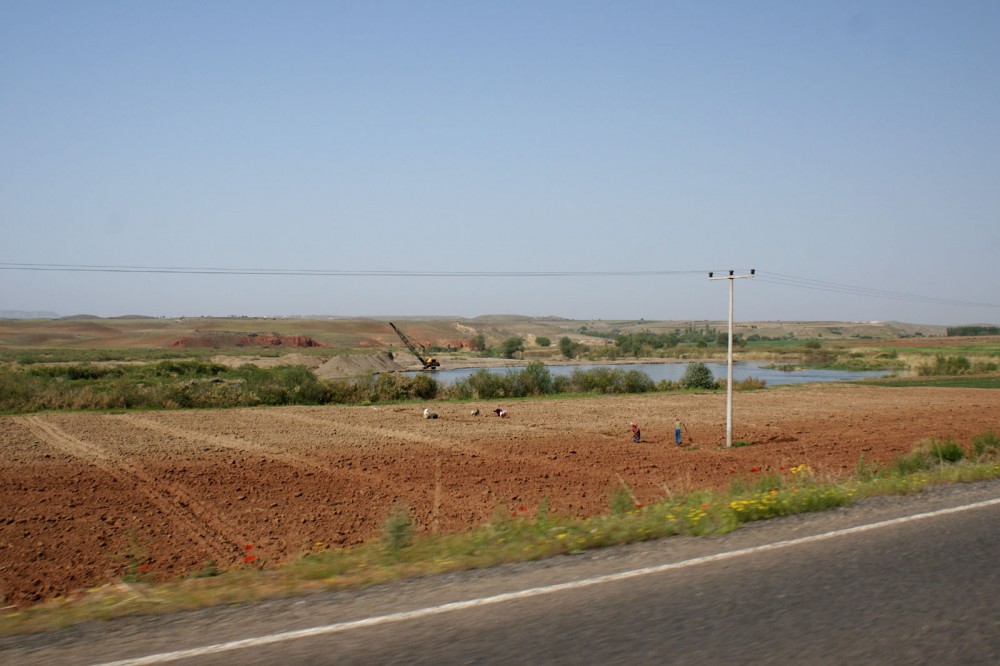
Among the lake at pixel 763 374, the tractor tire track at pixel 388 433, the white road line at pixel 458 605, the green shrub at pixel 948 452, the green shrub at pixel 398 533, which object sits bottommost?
the lake at pixel 763 374

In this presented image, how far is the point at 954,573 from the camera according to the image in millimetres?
6406

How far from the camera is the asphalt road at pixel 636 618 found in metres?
4.73

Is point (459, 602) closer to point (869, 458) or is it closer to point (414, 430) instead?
point (869, 458)

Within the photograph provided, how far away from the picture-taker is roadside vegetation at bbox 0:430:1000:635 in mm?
6023

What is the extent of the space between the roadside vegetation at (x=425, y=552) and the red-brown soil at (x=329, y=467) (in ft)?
4.68

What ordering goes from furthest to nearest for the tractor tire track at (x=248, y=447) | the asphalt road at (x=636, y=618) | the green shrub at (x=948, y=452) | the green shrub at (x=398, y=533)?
the tractor tire track at (x=248, y=447) < the green shrub at (x=948, y=452) < the green shrub at (x=398, y=533) < the asphalt road at (x=636, y=618)

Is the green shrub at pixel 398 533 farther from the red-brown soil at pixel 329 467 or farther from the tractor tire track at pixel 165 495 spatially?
the tractor tire track at pixel 165 495

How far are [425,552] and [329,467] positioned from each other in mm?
14284

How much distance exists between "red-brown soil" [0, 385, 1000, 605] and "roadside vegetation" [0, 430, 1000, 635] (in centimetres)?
143

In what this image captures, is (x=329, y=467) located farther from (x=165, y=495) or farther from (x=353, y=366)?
(x=353, y=366)

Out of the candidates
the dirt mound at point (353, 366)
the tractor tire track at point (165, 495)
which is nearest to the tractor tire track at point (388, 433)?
the tractor tire track at point (165, 495)

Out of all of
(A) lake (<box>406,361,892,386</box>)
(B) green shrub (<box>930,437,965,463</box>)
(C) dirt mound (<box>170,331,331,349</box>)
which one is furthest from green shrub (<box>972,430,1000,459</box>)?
(C) dirt mound (<box>170,331,331,349</box>)

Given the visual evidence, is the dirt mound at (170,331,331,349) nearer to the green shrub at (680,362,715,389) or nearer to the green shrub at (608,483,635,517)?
the green shrub at (680,362,715,389)

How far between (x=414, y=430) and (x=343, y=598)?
24589mm
